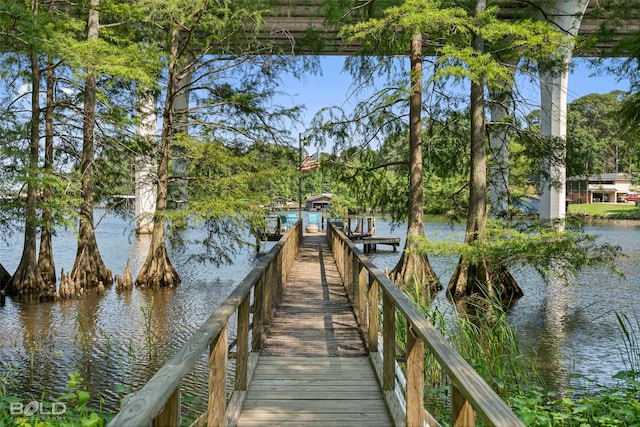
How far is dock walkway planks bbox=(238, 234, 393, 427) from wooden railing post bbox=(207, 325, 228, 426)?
56 cm

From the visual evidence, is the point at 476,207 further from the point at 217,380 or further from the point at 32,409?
the point at 217,380

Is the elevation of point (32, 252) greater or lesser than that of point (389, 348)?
lesser

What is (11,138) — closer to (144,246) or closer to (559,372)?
(559,372)

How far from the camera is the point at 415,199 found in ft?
49.1

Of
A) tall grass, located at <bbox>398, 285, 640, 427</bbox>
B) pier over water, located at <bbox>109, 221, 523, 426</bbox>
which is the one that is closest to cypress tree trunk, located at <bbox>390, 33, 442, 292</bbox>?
tall grass, located at <bbox>398, 285, 640, 427</bbox>

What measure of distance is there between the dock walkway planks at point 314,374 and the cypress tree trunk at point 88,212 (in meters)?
8.68

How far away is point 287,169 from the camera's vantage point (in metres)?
15.8

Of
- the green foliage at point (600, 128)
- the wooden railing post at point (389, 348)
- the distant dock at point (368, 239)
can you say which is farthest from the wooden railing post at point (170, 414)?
the green foliage at point (600, 128)

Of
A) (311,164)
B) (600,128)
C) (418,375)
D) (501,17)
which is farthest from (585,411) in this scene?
(600,128)

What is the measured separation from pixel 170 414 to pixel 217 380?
3.24 feet

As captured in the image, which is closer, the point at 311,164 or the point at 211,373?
the point at 211,373

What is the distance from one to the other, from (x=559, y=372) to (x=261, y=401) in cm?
533

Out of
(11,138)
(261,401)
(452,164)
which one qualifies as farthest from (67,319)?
(452,164)

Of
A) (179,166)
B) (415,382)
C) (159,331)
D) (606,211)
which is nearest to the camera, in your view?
(415,382)
